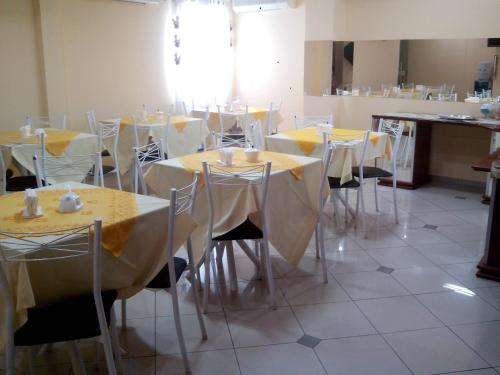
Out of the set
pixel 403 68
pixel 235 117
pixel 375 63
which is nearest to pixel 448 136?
pixel 403 68

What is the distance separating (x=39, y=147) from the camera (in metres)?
3.79

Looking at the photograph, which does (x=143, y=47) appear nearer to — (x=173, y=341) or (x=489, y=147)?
(x=489, y=147)

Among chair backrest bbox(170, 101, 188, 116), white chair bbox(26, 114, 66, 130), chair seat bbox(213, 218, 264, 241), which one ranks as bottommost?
chair seat bbox(213, 218, 264, 241)

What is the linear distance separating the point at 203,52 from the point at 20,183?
3.92m

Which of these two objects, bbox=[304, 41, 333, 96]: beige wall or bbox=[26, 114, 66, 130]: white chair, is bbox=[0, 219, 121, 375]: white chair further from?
bbox=[304, 41, 333, 96]: beige wall

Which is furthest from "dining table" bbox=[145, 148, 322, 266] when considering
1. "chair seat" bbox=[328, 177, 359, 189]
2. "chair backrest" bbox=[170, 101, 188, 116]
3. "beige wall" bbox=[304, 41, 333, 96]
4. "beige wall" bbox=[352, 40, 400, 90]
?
"chair backrest" bbox=[170, 101, 188, 116]

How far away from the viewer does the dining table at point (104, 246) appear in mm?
1801

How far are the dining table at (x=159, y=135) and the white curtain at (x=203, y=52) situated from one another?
1647mm

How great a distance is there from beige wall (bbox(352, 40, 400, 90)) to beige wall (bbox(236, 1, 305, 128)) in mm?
984

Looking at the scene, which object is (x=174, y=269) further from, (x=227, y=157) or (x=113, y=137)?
(x=113, y=137)

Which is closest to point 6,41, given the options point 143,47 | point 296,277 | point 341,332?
point 143,47
